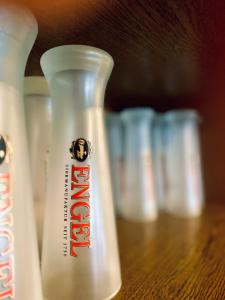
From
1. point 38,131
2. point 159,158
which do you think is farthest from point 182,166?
point 38,131

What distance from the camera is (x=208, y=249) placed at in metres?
0.43

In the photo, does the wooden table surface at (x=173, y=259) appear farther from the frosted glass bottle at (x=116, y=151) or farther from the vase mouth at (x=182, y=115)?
the vase mouth at (x=182, y=115)

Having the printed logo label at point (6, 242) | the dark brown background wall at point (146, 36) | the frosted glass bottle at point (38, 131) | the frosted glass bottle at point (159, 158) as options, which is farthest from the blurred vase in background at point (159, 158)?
the printed logo label at point (6, 242)

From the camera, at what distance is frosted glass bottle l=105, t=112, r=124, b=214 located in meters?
0.64

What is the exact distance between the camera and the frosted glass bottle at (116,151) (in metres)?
0.64

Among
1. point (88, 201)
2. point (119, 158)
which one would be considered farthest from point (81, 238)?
point (119, 158)

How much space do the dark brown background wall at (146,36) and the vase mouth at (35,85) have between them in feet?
0.05

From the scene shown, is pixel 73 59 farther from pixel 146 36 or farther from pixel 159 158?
pixel 159 158

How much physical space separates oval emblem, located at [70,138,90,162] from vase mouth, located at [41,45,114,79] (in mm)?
69

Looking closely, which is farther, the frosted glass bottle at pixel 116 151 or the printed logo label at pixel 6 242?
the frosted glass bottle at pixel 116 151

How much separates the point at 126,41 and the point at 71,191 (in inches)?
6.8

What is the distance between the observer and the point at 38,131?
0.35m

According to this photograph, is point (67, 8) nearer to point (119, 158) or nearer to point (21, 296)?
point (21, 296)

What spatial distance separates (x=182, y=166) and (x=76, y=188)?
1.35 feet
